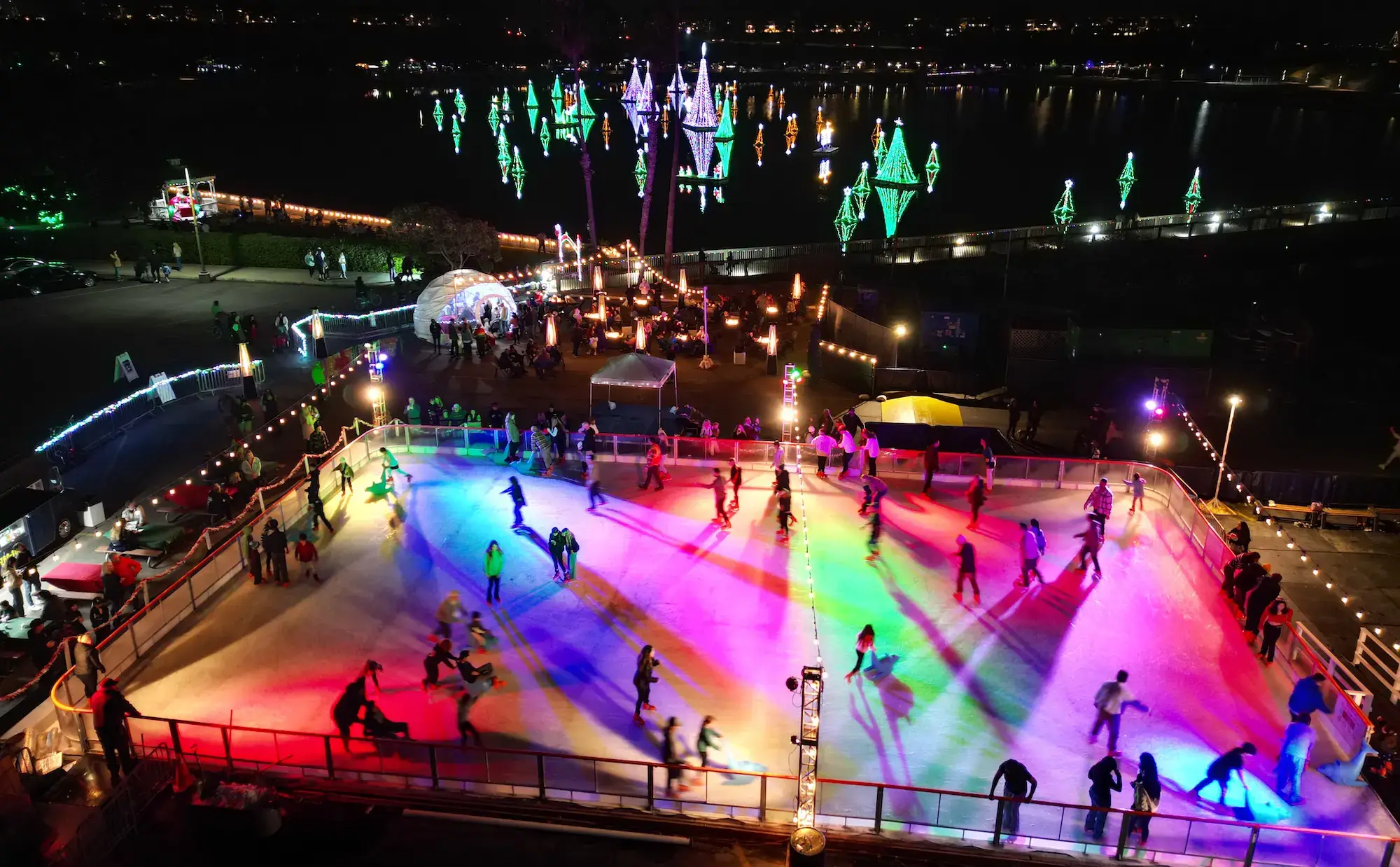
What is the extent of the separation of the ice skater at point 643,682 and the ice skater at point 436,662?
95.3 inches

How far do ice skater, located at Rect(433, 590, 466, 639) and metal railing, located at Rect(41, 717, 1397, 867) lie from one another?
227 centimetres

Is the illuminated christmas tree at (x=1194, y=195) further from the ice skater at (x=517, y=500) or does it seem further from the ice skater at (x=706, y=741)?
the ice skater at (x=706, y=741)

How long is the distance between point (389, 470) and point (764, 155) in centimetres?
7780

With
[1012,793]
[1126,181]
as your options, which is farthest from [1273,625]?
[1126,181]

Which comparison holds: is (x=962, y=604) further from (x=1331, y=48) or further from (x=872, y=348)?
(x=1331, y=48)

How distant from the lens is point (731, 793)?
1031 cm

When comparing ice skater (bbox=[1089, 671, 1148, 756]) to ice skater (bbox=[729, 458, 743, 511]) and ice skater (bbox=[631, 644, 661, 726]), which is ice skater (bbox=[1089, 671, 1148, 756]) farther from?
ice skater (bbox=[729, 458, 743, 511])

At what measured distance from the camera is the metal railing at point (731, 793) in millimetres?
9445

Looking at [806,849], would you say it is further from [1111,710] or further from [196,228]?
[196,228]

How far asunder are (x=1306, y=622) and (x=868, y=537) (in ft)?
24.3

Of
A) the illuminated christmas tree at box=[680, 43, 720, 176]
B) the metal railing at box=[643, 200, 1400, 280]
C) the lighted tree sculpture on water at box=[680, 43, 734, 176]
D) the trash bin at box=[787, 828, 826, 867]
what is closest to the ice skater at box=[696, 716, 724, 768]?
the trash bin at box=[787, 828, 826, 867]

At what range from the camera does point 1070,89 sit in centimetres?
15175

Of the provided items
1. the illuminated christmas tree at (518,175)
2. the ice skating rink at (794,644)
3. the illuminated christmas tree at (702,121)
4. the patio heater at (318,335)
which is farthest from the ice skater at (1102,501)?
the illuminated christmas tree at (518,175)

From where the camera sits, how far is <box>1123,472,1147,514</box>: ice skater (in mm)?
16391
